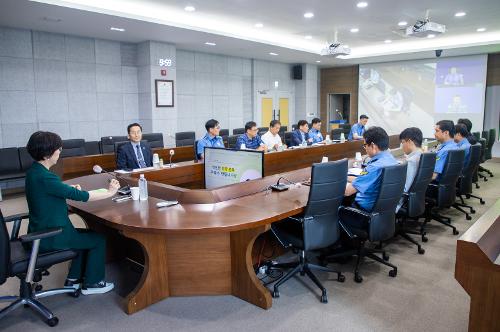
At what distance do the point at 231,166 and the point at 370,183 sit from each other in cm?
120

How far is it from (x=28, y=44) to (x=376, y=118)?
9208mm

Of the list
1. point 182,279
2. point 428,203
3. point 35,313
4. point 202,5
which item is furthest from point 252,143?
point 35,313

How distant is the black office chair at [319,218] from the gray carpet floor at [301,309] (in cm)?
18

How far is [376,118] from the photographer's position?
455 inches

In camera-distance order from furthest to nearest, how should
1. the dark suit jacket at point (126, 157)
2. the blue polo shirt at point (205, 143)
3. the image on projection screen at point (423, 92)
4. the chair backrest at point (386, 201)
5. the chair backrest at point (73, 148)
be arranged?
1. the image on projection screen at point (423, 92)
2. the chair backrest at point (73, 148)
3. the blue polo shirt at point (205, 143)
4. the dark suit jacket at point (126, 157)
5. the chair backrest at point (386, 201)

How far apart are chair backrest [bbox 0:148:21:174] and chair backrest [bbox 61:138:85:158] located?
2.52 ft

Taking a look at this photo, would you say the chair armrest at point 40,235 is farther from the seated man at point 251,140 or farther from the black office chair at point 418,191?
the seated man at point 251,140

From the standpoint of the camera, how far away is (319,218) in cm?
271

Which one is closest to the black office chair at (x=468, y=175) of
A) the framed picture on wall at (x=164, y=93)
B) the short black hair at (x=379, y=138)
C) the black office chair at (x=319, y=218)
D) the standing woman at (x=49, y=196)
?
the short black hair at (x=379, y=138)

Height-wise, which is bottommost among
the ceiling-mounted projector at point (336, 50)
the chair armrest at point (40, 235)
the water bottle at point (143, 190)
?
the chair armrest at point (40, 235)

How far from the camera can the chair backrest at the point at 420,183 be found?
140 inches

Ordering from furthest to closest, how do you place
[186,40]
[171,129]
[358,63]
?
[358,63] → [171,129] → [186,40]

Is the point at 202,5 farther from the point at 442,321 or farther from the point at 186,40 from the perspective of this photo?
the point at 442,321

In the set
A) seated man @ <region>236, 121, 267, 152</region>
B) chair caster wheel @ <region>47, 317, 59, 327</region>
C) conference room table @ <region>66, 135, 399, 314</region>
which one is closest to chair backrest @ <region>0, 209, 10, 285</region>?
chair caster wheel @ <region>47, 317, 59, 327</region>
